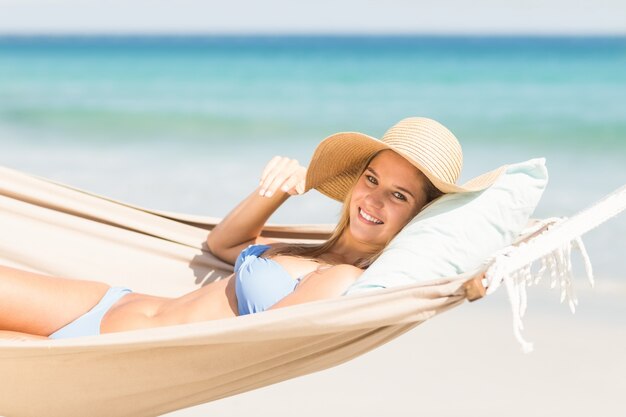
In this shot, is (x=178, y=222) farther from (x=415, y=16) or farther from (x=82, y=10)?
(x=82, y=10)

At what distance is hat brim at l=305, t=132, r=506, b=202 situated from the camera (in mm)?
2143

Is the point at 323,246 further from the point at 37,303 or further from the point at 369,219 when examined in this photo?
the point at 37,303

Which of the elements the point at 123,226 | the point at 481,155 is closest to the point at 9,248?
the point at 123,226

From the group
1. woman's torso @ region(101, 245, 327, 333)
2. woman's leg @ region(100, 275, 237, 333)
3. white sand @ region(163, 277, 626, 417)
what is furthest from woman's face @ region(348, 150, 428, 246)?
white sand @ region(163, 277, 626, 417)

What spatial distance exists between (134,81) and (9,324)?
35.3 ft

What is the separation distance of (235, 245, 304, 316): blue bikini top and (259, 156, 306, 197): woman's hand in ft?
0.61

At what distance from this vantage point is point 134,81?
1270 centimetres

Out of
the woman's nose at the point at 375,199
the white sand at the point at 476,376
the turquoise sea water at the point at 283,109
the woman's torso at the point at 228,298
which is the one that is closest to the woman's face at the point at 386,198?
the woman's nose at the point at 375,199

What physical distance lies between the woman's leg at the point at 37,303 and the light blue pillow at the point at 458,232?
0.68 meters

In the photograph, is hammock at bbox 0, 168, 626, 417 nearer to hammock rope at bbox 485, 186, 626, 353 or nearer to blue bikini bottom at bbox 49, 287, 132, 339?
hammock rope at bbox 485, 186, 626, 353

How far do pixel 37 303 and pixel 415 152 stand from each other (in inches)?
35.8

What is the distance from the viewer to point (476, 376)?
2.97 m

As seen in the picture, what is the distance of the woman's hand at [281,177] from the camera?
236 cm

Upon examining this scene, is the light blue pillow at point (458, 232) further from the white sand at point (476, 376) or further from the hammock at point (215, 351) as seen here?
the white sand at point (476, 376)
